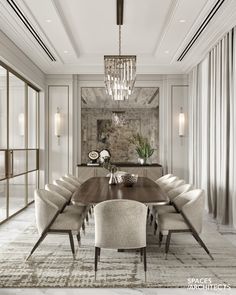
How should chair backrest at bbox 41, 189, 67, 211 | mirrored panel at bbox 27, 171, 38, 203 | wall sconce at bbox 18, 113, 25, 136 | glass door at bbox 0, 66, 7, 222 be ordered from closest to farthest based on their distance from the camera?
chair backrest at bbox 41, 189, 67, 211 < glass door at bbox 0, 66, 7, 222 < wall sconce at bbox 18, 113, 25, 136 < mirrored panel at bbox 27, 171, 38, 203

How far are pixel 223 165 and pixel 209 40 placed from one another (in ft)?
6.13

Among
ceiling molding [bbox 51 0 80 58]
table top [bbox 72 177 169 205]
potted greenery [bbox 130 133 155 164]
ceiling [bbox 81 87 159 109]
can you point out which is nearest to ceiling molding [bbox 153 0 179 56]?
ceiling molding [bbox 51 0 80 58]

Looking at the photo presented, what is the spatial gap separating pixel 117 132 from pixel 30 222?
309 centimetres

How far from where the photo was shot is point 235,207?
14.9 feet

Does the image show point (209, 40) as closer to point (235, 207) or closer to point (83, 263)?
point (235, 207)

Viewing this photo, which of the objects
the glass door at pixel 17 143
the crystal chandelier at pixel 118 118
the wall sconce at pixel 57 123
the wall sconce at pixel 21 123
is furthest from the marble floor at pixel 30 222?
the crystal chandelier at pixel 118 118

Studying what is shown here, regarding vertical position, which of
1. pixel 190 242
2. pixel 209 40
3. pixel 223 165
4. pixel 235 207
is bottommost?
pixel 190 242

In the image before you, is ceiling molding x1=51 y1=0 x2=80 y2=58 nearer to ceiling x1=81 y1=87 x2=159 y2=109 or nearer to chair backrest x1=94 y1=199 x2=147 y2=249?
ceiling x1=81 y1=87 x2=159 y2=109

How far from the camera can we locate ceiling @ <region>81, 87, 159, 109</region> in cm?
745

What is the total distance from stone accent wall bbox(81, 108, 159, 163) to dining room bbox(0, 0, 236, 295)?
22 millimetres

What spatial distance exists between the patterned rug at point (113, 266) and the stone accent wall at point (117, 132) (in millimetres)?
3578

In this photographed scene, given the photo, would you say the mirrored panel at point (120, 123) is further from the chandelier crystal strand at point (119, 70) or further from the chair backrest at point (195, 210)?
the chair backrest at point (195, 210)

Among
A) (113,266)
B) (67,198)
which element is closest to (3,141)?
(67,198)

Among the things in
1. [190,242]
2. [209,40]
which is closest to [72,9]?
[209,40]
